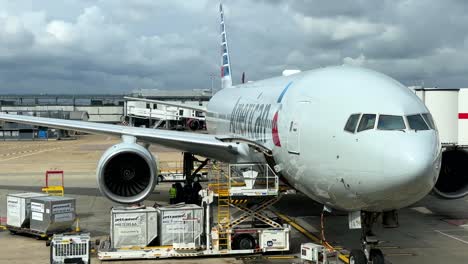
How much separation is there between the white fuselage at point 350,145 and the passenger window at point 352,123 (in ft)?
0.26

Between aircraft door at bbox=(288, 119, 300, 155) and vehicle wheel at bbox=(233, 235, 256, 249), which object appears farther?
vehicle wheel at bbox=(233, 235, 256, 249)

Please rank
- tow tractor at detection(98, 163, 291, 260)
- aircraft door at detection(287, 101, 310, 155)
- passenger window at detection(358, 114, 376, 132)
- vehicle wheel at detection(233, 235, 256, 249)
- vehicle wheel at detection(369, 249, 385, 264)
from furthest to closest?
vehicle wheel at detection(233, 235, 256, 249) < tow tractor at detection(98, 163, 291, 260) < aircraft door at detection(287, 101, 310, 155) < vehicle wheel at detection(369, 249, 385, 264) < passenger window at detection(358, 114, 376, 132)

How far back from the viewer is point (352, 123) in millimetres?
9148

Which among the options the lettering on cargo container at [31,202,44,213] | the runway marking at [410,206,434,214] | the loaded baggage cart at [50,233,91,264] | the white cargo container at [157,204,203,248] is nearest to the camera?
the loaded baggage cart at [50,233,91,264]

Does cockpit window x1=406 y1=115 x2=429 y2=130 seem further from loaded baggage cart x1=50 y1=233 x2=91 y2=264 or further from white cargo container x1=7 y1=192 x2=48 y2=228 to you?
white cargo container x1=7 y1=192 x2=48 y2=228

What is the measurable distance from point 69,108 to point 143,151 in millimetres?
98803

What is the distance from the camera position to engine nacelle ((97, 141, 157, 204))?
1420cm

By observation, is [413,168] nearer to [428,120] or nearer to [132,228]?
[428,120]

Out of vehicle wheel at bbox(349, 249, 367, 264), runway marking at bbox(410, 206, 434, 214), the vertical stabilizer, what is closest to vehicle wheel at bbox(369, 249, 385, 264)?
vehicle wheel at bbox(349, 249, 367, 264)

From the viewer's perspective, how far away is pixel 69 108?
10844cm

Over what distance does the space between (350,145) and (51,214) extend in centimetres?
867

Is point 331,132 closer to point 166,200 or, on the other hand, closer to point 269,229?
point 269,229

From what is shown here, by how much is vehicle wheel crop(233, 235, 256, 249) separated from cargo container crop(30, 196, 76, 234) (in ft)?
15.8

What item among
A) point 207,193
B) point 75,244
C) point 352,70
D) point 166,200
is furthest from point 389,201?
point 166,200
